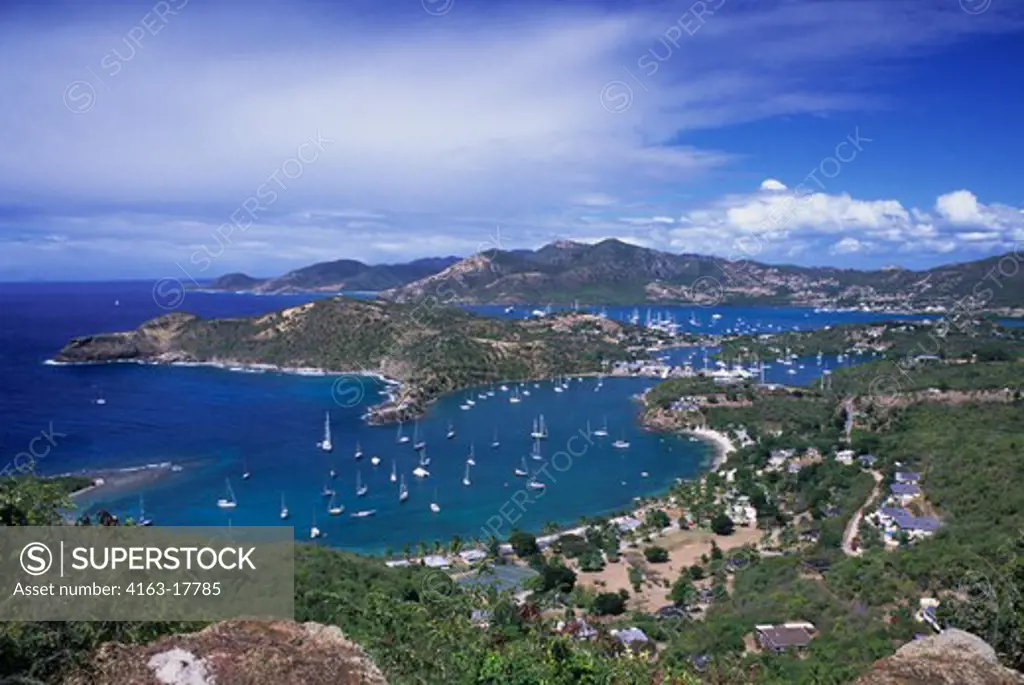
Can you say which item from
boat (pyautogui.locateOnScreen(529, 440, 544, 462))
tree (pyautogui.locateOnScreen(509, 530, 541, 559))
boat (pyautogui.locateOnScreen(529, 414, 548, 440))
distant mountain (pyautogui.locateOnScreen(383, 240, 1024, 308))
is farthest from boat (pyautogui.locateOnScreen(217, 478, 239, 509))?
distant mountain (pyautogui.locateOnScreen(383, 240, 1024, 308))

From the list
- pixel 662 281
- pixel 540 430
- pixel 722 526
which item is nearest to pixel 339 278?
pixel 662 281

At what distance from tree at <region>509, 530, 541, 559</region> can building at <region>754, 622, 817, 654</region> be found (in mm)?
8318

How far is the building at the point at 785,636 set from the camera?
1254 centimetres

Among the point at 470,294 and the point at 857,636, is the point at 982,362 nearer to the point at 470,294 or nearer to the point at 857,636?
the point at 857,636

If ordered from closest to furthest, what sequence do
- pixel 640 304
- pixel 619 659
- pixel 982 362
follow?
pixel 619 659 → pixel 982 362 → pixel 640 304

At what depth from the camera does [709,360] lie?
6231 centimetres

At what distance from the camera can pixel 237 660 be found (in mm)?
3213

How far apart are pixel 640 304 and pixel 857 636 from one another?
101 metres

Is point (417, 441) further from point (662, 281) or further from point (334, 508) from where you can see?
point (662, 281)

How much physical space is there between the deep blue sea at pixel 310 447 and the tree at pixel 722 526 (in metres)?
4.51

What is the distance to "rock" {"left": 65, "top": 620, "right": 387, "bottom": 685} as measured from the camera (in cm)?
312

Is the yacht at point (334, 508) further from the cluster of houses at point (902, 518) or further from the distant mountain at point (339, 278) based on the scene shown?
the distant mountain at point (339, 278)

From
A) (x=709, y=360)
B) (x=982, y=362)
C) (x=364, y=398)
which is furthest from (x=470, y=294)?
(x=982, y=362)

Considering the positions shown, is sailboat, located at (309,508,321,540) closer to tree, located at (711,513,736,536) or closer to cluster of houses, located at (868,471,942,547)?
tree, located at (711,513,736,536)
